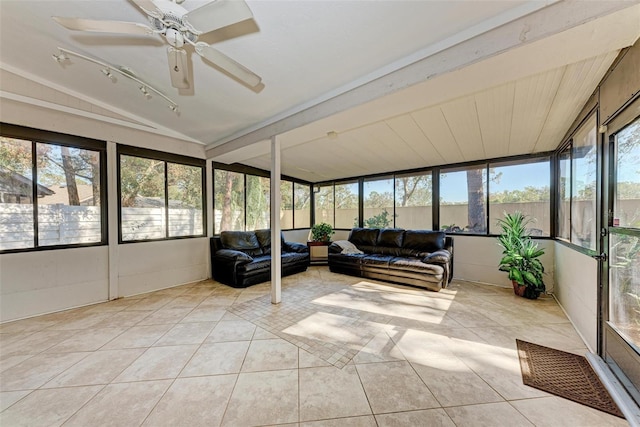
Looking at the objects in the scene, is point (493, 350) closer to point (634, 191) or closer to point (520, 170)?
point (634, 191)

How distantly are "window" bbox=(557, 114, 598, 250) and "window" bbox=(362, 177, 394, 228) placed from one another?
3018 mm

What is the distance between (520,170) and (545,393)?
3.94 metres

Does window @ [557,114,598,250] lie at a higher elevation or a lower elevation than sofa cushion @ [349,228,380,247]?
higher

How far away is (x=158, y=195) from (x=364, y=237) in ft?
14.2

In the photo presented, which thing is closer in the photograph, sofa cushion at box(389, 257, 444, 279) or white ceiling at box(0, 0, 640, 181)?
white ceiling at box(0, 0, 640, 181)

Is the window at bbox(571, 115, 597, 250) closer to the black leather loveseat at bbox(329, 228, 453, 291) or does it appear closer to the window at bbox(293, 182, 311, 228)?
the black leather loveseat at bbox(329, 228, 453, 291)

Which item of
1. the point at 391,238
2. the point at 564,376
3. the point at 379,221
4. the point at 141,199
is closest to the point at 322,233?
the point at 379,221

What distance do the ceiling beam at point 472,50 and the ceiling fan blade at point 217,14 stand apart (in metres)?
1.36

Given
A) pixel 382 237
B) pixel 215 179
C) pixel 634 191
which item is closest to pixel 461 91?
pixel 634 191

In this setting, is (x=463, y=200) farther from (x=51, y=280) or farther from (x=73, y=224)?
(x=51, y=280)

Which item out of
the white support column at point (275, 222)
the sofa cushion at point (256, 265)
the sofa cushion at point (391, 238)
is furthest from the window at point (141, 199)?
the sofa cushion at point (391, 238)

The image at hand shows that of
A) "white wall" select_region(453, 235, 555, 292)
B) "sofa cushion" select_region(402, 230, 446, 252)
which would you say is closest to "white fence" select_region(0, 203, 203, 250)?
"sofa cushion" select_region(402, 230, 446, 252)

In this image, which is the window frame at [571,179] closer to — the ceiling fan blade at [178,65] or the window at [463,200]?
the window at [463,200]

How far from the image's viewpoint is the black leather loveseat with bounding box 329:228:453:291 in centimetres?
405
